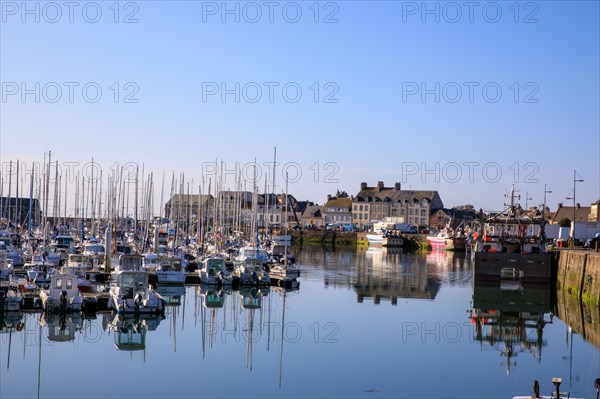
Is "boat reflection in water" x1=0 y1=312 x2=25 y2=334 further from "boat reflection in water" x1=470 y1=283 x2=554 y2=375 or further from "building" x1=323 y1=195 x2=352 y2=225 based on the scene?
"building" x1=323 y1=195 x2=352 y2=225

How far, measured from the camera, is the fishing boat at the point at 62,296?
146 feet

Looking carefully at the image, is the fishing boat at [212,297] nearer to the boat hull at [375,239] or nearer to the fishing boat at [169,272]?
the fishing boat at [169,272]

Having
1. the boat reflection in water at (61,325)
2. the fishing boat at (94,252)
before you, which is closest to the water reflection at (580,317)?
the boat reflection in water at (61,325)

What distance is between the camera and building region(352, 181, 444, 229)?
172875 mm

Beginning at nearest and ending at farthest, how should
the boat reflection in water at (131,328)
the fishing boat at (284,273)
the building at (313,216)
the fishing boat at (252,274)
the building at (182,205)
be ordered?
1. the boat reflection in water at (131,328)
2. the fishing boat at (252,274)
3. the fishing boat at (284,273)
4. the building at (182,205)
5. the building at (313,216)

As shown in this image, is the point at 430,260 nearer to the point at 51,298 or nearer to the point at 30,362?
the point at 51,298

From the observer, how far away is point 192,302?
5294 cm

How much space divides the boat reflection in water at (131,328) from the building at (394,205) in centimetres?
12721

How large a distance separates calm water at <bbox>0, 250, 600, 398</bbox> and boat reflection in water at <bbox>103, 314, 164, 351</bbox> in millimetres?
91

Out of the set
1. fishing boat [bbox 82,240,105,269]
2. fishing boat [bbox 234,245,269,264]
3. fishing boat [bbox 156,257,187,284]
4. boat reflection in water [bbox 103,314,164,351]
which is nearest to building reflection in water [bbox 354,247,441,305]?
fishing boat [bbox 234,245,269,264]

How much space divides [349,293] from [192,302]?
530 inches

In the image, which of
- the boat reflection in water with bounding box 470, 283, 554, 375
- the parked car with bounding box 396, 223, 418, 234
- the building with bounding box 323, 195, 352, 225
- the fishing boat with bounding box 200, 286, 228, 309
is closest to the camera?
the boat reflection in water with bounding box 470, 283, 554, 375

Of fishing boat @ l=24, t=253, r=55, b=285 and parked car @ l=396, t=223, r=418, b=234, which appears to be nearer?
fishing boat @ l=24, t=253, r=55, b=285

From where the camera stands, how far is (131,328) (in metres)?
41.8
